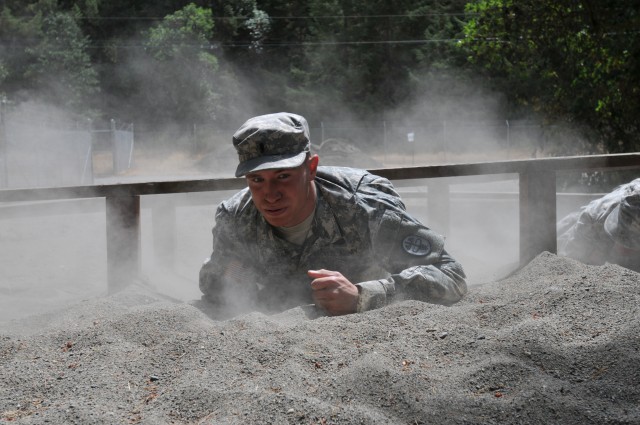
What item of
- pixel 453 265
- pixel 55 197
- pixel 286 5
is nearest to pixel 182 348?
pixel 453 265

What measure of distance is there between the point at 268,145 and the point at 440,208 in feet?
12.4

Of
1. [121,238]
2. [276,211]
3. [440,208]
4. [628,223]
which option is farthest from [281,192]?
[440,208]

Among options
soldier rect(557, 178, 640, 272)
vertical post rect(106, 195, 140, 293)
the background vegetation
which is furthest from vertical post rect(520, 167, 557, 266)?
the background vegetation

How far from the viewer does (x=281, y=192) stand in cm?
299

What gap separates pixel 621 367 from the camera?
1.96 metres

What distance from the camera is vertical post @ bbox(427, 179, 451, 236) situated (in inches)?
256

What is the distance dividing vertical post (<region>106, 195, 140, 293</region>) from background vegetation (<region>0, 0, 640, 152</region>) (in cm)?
2384

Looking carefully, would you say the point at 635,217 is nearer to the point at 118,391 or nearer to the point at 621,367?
the point at 621,367

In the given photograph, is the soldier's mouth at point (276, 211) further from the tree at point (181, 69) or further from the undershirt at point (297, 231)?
the tree at point (181, 69)

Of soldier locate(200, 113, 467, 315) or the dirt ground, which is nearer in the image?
the dirt ground

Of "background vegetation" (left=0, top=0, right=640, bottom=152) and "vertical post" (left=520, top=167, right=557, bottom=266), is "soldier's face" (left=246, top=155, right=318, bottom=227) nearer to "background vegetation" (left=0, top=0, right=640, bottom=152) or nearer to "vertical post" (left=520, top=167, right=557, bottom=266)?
"vertical post" (left=520, top=167, right=557, bottom=266)

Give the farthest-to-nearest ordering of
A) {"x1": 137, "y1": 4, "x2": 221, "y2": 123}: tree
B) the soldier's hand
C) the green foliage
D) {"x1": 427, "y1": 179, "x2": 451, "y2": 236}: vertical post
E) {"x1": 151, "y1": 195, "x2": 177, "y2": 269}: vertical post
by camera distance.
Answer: {"x1": 137, "y1": 4, "x2": 221, "y2": 123}: tree, the green foliage, {"x1": 427, "y1": 179, "x2": 451, "y2": 236}: vertical post, {"x1": 151, "y1": 195, "x2": 177, "y2": 269}: vertical post, the soldier's hand

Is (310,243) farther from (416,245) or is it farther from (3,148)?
(3,148)

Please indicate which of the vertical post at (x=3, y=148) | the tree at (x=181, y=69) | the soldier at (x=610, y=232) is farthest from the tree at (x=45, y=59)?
the soldier at (x=610, y=232)
